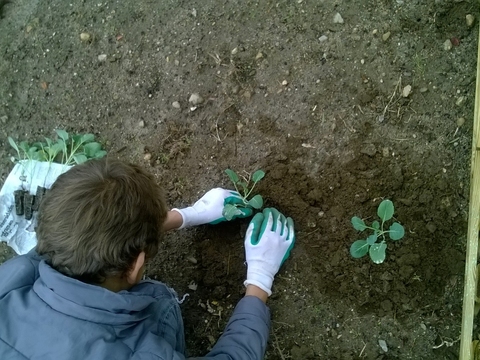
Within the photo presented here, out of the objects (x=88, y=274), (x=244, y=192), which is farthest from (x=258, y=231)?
(x=88, y=274)

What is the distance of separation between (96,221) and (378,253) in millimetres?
1124

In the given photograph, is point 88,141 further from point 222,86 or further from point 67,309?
point 67,309

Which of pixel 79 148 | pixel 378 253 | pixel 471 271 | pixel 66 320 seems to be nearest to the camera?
pixel 66 320

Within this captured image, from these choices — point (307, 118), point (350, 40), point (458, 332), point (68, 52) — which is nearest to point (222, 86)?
point (307, 118)

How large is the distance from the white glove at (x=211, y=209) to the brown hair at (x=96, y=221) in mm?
605

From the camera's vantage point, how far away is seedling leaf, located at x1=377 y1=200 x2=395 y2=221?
198 centimetres

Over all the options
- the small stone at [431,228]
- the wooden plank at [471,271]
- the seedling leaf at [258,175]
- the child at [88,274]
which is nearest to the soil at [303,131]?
the small stone at [431,228]

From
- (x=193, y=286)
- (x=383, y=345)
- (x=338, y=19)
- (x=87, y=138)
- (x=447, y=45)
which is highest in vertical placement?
(x=338, y=19)

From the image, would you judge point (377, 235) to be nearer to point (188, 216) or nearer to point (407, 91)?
point (407, 91)

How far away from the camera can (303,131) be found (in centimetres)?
227

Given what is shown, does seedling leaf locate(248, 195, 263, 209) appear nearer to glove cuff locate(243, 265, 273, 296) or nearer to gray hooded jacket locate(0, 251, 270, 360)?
glove cuff locate(243, 265, 273, 296)

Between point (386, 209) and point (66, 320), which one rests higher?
point (66, 320)

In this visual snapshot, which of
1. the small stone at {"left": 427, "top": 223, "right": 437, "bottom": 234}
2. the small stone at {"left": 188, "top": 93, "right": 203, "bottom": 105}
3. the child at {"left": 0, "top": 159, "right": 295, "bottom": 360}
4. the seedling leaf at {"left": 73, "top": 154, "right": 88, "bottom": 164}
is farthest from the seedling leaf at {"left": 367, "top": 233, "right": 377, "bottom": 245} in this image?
the seedling leaf at {"left": 73, "top": 154, "right": 88, "bottom": 164}

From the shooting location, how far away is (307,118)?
2279mm
